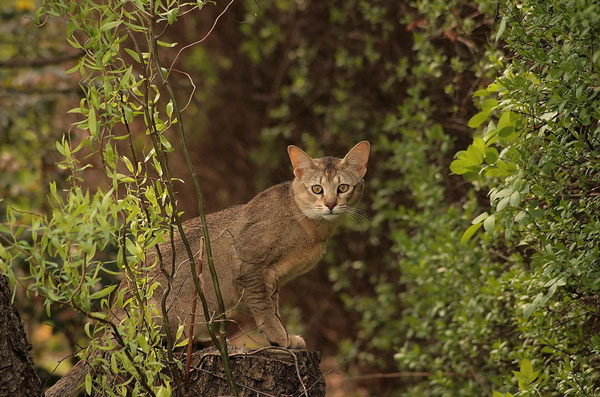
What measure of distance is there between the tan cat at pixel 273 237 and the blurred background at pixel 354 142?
2.39 feet

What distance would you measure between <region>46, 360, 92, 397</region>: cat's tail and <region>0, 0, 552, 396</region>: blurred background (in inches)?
66.0

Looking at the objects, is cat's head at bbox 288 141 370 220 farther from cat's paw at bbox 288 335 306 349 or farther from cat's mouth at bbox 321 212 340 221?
cat's paw at bbox 288 335 306 349

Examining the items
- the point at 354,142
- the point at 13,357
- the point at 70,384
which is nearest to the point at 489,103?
the point at 13,357

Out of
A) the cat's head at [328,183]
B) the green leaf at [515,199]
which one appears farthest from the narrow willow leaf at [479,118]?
the cat's head at [328,183]

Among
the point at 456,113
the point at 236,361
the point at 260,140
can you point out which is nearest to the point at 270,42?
the point at 260,140

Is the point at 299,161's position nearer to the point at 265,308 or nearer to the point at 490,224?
the point at 265,308

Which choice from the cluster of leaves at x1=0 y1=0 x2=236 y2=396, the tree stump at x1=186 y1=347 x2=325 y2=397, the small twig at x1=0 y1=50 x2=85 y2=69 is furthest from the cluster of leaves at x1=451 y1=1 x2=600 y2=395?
the small twig at x1=0 y1=50 x2=85 y2=69

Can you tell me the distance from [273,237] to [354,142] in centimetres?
272

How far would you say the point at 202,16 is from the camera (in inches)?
333

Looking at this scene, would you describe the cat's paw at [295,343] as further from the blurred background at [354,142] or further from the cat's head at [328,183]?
the cat's head at [328,183]

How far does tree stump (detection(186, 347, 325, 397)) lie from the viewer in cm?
368

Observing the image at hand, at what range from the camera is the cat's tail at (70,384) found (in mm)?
3658

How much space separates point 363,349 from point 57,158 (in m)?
3.56

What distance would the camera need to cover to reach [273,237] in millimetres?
4613
